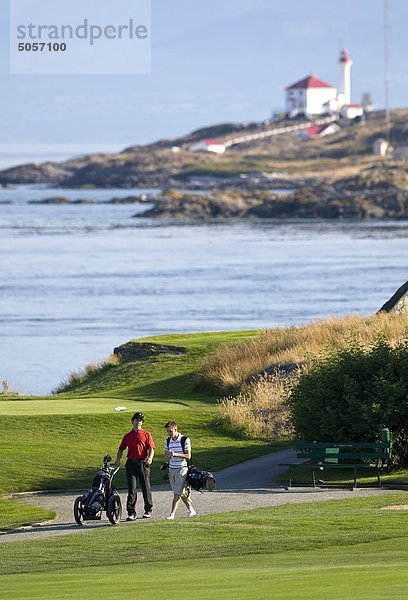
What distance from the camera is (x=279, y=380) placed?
3161 cm

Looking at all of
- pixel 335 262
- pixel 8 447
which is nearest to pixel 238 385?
pixel 8 447

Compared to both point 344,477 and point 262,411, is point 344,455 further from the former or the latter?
point 262,411

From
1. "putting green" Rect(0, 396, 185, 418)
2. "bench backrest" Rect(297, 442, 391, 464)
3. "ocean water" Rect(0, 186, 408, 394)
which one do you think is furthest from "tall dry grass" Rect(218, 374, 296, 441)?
"ocean water" Rect(0, 186, 408, 394)

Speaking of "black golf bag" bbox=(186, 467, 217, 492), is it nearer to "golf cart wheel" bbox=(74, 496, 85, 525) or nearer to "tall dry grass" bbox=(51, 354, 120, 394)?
"golf cart wheel" bbox=(74, 496, 85, 525)

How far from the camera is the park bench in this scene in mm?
24281

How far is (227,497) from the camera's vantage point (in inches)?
912

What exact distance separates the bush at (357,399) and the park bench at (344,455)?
1.69 ft

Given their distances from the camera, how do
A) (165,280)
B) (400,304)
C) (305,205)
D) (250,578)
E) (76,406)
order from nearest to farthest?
(250,578)
(76,406)
(400,304)
(165,280)
(305,205)

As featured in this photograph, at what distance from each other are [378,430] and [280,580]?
39.0ft

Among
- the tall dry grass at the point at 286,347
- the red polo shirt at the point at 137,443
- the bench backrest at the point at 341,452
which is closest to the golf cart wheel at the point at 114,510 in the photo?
the red polo shirt at the point at 137,443

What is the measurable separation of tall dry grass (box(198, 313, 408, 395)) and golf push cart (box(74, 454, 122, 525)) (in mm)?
10856

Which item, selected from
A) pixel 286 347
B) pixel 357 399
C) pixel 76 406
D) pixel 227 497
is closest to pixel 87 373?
pixel 286 347

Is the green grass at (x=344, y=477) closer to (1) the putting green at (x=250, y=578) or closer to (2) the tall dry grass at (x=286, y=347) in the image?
A: (2) the tall dry grass at (x=286, y=347)

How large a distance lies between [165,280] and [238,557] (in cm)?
7592
